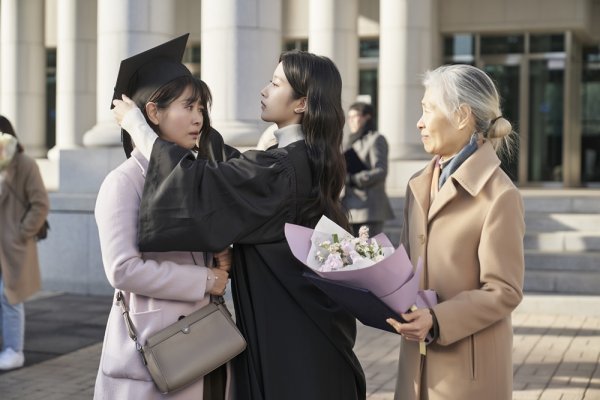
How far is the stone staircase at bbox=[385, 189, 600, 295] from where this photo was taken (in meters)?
10.7

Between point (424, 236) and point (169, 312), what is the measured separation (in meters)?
0.92

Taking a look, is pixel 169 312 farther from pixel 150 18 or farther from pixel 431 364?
pixel 150 18

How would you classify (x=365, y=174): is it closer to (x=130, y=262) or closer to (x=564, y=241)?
(x=564, y=241)

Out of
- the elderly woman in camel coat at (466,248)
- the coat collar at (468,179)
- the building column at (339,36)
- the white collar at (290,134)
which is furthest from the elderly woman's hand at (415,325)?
the building column at (339,36)

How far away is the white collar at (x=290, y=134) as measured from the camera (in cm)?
344

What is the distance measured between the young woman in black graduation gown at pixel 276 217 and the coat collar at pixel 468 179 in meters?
0.31

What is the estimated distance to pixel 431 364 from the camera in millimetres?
3271

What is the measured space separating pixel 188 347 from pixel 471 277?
987 mm

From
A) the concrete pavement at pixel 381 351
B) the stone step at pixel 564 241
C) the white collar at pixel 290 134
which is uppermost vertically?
the white collar at pixel 290 134

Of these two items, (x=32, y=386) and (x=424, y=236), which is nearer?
(x=424, y=236)

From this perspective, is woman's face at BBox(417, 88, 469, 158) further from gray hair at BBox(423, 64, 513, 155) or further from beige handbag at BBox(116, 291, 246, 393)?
beige handbag at BBox(116, 291, 246, 393)

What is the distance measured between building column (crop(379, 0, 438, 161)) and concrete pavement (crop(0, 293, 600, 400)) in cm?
555

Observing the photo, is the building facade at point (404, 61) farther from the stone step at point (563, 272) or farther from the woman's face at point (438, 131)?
the woman's face at point (438, 131)

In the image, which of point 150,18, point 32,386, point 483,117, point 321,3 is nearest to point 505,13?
point 321,3
